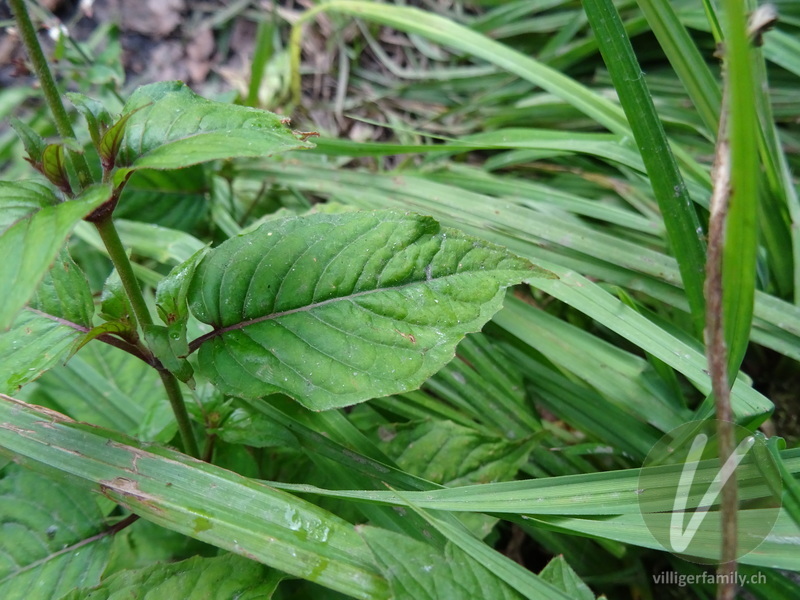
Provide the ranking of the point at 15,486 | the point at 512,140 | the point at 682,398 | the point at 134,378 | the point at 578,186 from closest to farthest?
the point at 15,486 < the point at 682,398 < the point at 134,378 < the point at 512,140 < the point at 578,186

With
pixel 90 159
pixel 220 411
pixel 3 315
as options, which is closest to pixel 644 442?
pixel 220 411

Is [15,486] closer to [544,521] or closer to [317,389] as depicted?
[317,389]

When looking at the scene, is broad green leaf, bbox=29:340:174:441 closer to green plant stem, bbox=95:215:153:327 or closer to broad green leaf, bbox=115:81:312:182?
green plant stem, bbox=95:215:153:327

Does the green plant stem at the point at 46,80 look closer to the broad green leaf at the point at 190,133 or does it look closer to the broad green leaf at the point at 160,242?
the broad green leaf at the point at 190,133

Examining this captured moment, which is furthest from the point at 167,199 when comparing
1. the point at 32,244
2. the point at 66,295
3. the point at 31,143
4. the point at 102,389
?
the point at 32,244

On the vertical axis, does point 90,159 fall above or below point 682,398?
below
